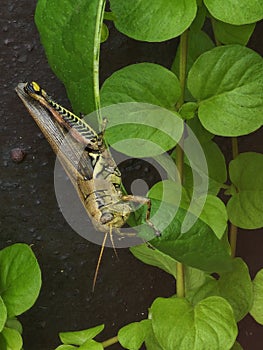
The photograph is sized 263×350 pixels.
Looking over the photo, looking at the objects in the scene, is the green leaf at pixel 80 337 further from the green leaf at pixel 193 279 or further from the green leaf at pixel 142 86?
the green leaf at pixel 142 86

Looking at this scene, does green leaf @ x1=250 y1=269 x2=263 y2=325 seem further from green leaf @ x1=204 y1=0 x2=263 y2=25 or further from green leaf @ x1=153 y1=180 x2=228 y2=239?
green leaf @ x1=204 y1=0 x2=263 y2=25

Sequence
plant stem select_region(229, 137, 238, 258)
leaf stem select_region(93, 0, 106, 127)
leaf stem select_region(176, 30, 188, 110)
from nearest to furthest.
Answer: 1. leaf stem select_region(93, 0, 106, 127)
2. leaf stem select_region(176, 30, 188, 110)
3. plant stem select_region(229, 137, 238, 258)

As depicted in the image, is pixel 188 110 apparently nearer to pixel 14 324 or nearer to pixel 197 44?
pixel 197 44

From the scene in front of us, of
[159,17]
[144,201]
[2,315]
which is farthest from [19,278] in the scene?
[159,17]

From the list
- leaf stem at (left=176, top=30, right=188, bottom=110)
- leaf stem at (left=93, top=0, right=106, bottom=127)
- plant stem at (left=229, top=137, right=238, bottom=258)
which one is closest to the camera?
leaf stem at (left=93, top=0, right=106, bottom=127)

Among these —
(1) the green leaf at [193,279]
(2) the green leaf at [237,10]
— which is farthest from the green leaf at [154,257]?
(2) the green leaf at [237,10]

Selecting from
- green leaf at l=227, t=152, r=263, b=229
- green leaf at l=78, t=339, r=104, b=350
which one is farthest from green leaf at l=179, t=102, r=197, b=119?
green leaf at l=78, t=339, r=104, b=350

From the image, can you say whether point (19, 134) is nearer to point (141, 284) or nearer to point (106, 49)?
point (106, 49)
